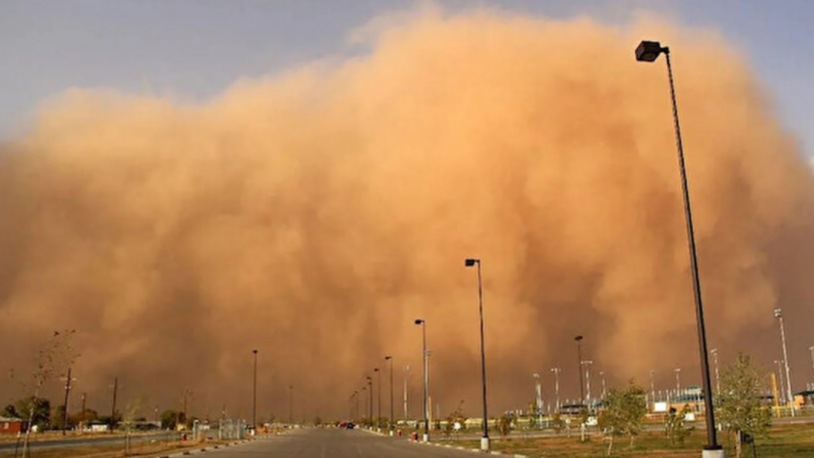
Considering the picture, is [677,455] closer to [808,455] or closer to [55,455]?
[808,455]

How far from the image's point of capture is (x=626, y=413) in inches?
1409

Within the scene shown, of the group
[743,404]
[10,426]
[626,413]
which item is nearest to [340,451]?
[626,413]

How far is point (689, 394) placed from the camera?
17750 cm

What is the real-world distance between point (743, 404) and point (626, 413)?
10.7 m

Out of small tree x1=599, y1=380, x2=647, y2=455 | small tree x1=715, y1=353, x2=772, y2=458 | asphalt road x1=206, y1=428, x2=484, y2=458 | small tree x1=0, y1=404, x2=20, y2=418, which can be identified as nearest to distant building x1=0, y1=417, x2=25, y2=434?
small tree x1=0, y1=404, x2=20, y2=418

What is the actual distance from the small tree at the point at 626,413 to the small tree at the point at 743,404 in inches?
383

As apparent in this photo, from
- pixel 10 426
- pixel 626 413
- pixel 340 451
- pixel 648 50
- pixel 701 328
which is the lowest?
pixel 10 426

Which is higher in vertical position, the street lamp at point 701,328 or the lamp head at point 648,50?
the lamp head at point 648,50

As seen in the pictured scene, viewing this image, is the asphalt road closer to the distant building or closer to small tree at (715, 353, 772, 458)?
small tree at (715, 353, 772, 458)

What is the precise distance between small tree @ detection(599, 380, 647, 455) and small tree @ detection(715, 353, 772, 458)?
31.9 feet

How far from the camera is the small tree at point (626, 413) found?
117 feet

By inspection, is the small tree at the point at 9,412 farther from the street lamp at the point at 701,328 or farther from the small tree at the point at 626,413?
the street lamp at the point at 701,328

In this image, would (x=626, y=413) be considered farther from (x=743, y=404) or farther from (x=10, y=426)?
(x=10, y=426)

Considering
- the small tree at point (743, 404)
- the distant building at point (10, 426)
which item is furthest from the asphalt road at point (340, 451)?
the distant building at point (10, 426)
